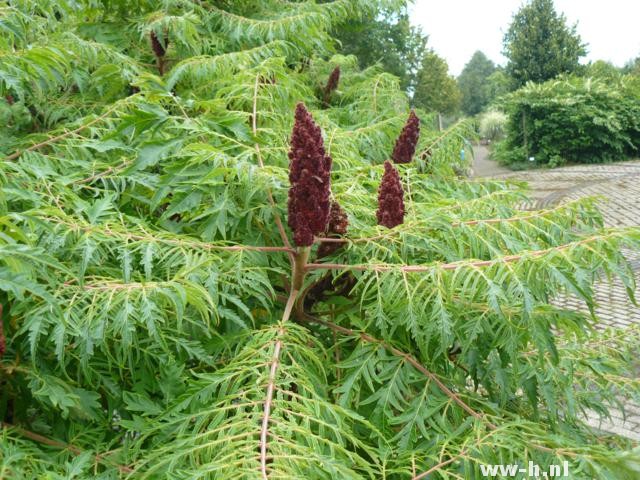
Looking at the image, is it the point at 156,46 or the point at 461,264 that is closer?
the point at 461,264

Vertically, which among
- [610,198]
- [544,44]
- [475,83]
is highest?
[475,83]

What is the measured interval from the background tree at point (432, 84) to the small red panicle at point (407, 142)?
2744 centimetres

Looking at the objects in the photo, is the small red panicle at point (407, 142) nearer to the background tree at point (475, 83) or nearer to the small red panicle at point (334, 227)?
the small red panicle at point (334, 227)

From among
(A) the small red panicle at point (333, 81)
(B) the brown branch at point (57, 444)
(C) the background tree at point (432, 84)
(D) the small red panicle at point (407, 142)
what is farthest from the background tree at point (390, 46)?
(B) the brown branch at point (57, 444)

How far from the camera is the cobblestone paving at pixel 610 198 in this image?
7.12m

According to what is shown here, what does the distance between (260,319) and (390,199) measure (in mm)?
619

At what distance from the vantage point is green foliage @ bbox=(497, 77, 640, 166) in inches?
732

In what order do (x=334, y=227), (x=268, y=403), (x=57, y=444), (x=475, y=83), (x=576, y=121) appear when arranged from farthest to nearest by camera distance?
(x=475, y=83) → (x=576, y=121) → (x=334, y=227) → (x=57, y=444) → (x=268, y=403)

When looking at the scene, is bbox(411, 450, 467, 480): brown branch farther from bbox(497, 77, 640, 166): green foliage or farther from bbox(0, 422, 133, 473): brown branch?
bbox(497, 77, 640, 166): green foliage

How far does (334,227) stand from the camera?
1.80 m

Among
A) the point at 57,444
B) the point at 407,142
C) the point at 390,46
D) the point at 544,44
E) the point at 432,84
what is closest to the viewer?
the point at 57,444

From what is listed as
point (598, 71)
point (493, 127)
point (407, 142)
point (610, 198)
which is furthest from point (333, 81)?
point (598, 71)

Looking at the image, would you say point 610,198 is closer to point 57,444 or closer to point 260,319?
point 260,319

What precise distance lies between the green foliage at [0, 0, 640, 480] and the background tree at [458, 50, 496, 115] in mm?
48011
